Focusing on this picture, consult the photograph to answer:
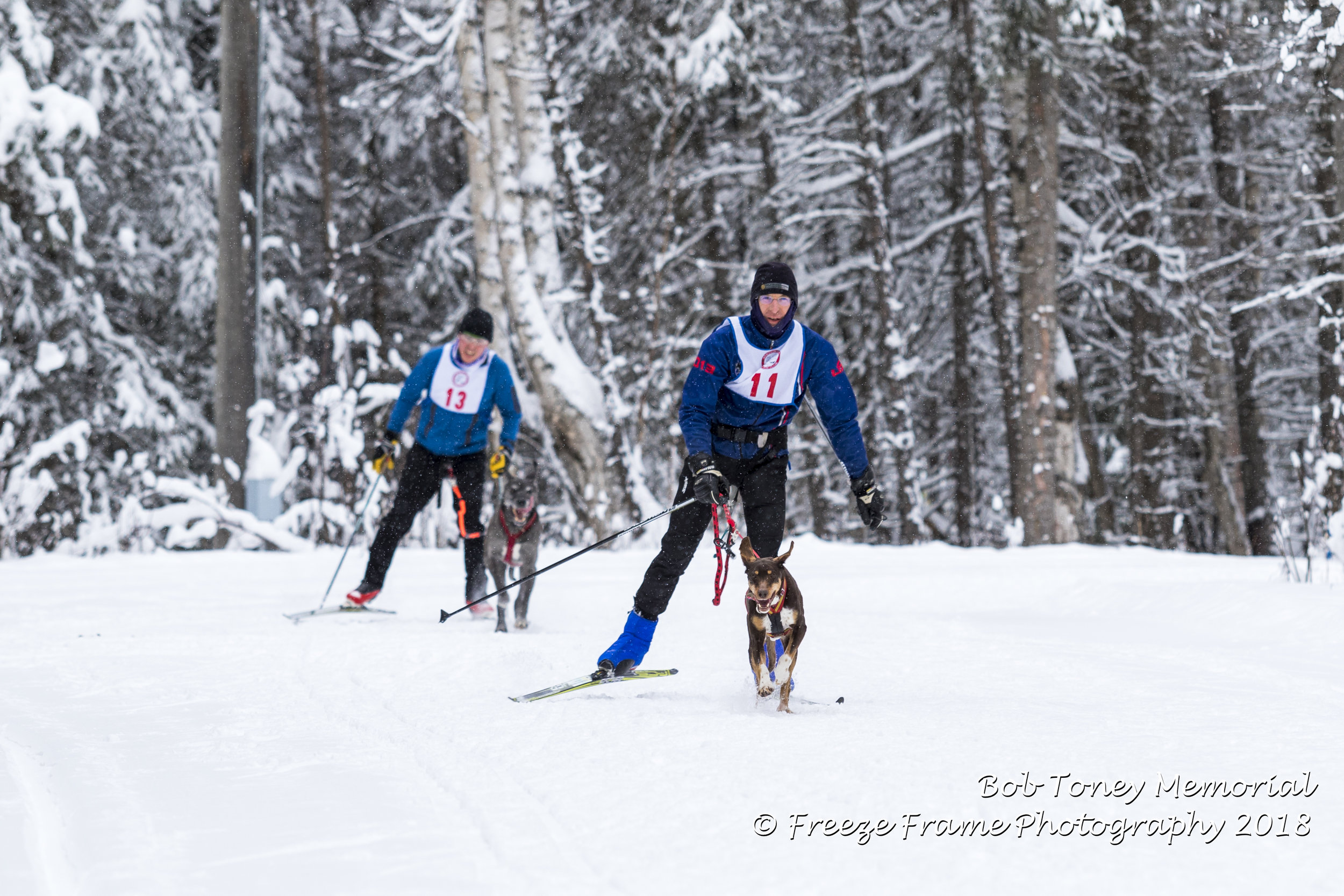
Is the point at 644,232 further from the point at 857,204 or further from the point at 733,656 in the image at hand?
the point at 733,656

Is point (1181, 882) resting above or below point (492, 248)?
below

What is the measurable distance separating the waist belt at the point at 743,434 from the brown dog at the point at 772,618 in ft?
1.88

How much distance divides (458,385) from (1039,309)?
8264 millimetres

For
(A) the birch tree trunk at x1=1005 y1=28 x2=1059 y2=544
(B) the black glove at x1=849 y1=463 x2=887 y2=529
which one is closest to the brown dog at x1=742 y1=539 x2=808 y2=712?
(B) the black glove at x1=849 y1=463 x2=887 y2=529

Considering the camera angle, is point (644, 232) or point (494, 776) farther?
point (644, 232)

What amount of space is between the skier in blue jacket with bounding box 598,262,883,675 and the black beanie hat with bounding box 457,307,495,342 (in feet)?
→ 9.60

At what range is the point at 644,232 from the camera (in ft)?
59.9

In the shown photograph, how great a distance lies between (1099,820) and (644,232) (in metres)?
15.9

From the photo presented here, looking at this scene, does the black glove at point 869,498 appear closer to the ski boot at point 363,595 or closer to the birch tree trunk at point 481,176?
the ski boot at point 363,595

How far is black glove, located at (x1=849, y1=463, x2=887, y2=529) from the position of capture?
500cm

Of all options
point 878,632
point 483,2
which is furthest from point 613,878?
point 483,2

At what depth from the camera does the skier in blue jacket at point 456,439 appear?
7.87 meters

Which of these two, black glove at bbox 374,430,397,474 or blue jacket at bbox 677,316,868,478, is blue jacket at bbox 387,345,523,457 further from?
blue jacket at bbox 677,316,868,478

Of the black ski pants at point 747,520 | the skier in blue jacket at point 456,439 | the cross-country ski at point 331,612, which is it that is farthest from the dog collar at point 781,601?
the cross-country ski at point 331,612
